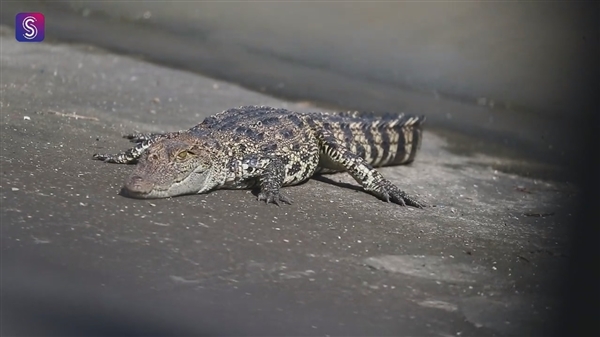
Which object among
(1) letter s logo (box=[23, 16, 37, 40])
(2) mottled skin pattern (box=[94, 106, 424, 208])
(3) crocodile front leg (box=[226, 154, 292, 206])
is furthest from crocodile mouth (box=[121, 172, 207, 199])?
(1) letter s logo (box=[23, 16, 37, 40])

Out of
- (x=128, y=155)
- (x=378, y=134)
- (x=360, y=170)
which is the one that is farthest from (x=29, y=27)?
(x=360, y=170)

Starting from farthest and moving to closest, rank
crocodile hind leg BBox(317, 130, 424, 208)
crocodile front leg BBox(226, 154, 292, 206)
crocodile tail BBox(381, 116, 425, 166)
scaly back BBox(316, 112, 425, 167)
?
crocodile tail BBox(381, 116, 425, 166)
scaly back BBox(316, 112, 425, 167)
crocodile hind leg BBox(317, 130, 424, 208)
crocodile front leg BBox(226, 154, 292, 206)

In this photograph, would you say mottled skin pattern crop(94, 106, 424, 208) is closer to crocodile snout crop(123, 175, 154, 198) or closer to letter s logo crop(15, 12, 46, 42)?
crocodile snout crop(123, 175, 154, 198)

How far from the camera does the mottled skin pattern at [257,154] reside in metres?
5.67

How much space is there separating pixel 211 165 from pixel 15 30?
20.1 ft

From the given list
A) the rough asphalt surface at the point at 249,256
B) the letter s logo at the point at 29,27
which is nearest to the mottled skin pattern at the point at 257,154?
the rough asphalt surface at the point at 249,256

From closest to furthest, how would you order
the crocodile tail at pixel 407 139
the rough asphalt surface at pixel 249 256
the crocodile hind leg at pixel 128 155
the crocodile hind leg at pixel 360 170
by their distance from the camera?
the rough asphalt surface at pixel 249 256 < the crocodile hind leg at pixel 128 155 < the crocodile hind leg at pixel 360 170 < the crocodile tail at pixel 407 139

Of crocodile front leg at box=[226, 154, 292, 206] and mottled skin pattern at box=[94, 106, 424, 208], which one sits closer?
mottled skin pattern at box=[94, 106, 424, 208]

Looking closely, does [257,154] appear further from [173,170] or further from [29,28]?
[29,28]

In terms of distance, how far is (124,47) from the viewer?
11.5m

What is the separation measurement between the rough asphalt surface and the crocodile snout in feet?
0.18

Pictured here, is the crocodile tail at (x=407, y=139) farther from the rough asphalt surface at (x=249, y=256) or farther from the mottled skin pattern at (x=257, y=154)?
the rough asphalt surface at (x=249, y=256)

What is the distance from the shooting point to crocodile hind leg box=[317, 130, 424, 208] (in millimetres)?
6625

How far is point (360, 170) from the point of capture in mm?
6844
